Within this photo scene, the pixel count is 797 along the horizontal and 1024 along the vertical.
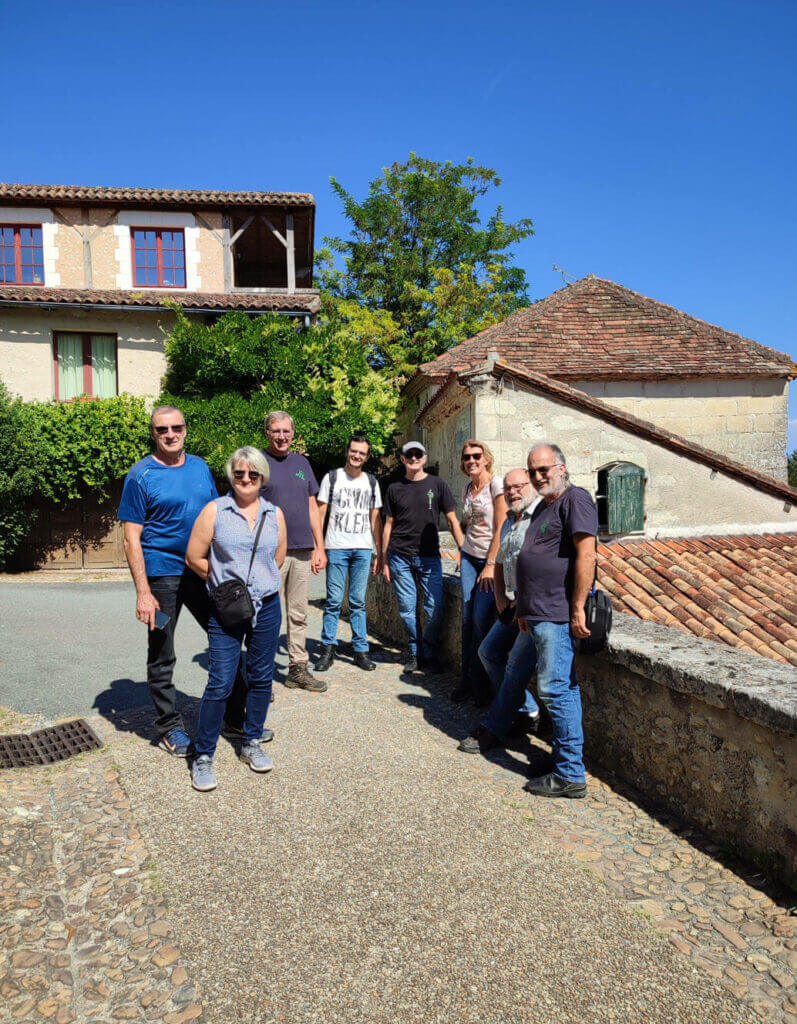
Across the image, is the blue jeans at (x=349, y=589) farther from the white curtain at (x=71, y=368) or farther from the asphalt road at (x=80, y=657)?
the white curtain at (x=71, y=368)

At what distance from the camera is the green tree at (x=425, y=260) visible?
24.4m

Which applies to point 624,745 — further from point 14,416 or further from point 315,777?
point 14,416

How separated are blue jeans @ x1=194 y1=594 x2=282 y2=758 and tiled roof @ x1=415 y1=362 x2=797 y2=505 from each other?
7384 millimetres

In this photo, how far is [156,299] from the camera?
55.5ft

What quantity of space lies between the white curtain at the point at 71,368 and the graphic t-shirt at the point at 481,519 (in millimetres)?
15311

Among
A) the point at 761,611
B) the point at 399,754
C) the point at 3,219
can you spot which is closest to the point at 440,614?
the point at 399,754

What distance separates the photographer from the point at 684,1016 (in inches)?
84.1

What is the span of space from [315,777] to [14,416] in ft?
46.8

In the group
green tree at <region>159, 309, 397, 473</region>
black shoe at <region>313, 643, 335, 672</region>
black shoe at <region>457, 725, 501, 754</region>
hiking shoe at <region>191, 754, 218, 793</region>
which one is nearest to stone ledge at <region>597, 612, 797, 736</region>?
black shoe at <region>457, 725, 501, 754</region>

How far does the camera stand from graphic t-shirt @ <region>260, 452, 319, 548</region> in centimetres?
516

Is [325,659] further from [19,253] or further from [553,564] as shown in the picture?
[19,253]

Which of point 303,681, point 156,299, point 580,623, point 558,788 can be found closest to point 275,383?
point 156,299

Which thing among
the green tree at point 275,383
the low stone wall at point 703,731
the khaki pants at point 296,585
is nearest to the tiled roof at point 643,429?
the green tree at point 275,383

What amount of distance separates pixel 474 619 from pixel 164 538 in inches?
88.7
